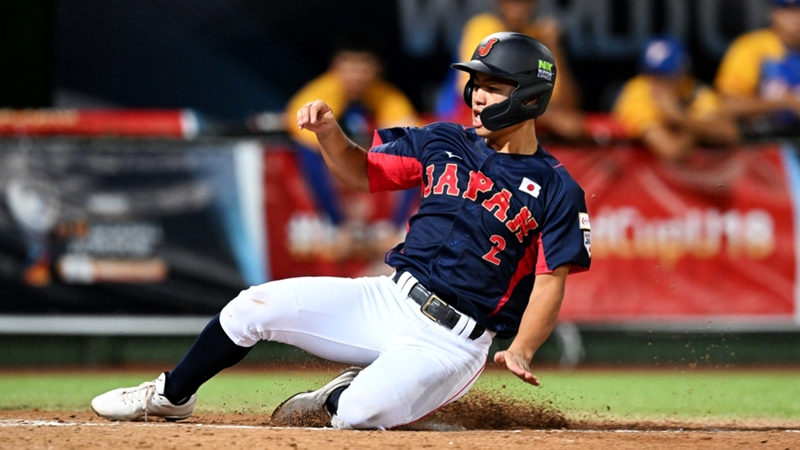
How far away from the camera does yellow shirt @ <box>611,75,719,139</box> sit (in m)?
8.45

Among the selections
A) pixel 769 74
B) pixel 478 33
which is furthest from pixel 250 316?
pixel 769 74

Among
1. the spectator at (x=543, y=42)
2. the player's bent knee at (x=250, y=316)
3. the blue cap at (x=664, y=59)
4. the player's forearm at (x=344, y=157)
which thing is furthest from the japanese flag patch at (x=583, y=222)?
the blue cap at (x=664, y=59)

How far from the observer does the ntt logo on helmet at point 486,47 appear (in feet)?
14.8

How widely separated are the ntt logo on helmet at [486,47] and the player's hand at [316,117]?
26.3 inches

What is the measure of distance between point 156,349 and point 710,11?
18.0 ft

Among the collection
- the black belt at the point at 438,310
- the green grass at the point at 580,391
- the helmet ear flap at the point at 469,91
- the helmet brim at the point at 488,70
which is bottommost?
the green grass at the point at 580,391

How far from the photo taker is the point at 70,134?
26.0ft

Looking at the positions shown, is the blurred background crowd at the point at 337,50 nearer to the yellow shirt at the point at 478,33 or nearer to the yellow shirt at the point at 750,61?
the yellow shirt at the point at 750,61

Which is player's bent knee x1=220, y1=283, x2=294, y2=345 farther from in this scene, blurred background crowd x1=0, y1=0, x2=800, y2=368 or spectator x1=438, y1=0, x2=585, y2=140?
spectator x1=438, y1=0, x2=585, y2=140

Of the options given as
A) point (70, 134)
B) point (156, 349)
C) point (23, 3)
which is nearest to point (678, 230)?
point (156, 349)

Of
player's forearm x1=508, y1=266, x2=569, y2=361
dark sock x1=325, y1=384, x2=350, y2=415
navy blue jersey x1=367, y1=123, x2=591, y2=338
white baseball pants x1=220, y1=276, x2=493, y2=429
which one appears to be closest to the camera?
player's forearm x1=508, y1=266, x2=569, y2=361

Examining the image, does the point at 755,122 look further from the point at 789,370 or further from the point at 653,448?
the point at 653,448

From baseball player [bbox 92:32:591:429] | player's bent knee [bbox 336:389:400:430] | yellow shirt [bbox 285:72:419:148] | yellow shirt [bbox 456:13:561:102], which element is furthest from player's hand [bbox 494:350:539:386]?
yellow shirt [bbox 456:13:561:102]

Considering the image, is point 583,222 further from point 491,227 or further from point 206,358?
point 206,358
